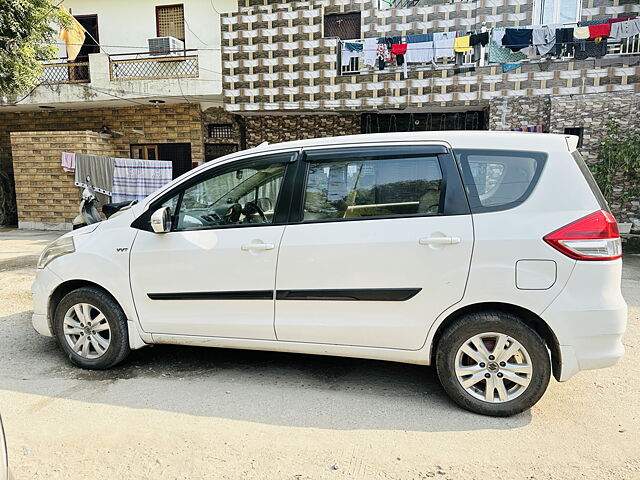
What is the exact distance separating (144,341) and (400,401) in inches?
80.2

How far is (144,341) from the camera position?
3799 mm

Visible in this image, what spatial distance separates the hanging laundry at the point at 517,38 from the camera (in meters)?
11.0

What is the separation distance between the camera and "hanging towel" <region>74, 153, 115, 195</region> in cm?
1319

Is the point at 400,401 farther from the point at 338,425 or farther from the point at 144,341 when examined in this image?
the point at 144,341

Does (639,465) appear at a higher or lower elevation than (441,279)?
lower

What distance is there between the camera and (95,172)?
1326 cm

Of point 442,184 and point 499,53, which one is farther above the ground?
point 499,53


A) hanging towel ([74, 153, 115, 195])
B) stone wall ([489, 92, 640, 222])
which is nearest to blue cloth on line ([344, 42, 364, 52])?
stone wall ([489, 92, 640, 222])

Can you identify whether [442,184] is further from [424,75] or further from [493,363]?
[424,75]

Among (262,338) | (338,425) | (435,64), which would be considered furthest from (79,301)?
(435,64)

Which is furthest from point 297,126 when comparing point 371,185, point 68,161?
point 371,185

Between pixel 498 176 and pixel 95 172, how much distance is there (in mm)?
12621

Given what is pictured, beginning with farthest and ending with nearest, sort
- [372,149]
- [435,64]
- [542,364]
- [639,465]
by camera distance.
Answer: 1. [435,64]
2. [372,149]
3. [542,364]
4. [639,465]

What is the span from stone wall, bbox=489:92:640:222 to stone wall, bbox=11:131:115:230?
1133 cm
